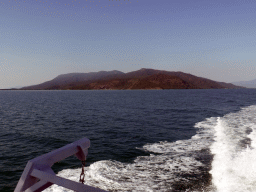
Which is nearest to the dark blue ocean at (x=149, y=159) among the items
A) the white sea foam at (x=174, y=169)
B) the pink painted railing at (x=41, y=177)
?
the white sea foam at (x=174, y=169)

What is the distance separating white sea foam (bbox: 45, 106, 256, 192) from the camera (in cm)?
1001

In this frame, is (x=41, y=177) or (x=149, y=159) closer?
(x=41, y=177)

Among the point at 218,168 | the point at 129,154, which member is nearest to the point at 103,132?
the point at 129,154

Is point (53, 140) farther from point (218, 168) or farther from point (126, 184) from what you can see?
point (218, 168)

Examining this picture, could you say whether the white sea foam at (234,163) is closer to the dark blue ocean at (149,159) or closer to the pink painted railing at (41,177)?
the dark blue ocean at (149,159)

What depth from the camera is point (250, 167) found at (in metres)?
11.4

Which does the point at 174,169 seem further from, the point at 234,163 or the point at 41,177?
the point at 41,177

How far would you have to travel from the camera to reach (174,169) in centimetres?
1236

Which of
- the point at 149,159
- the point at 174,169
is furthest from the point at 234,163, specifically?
the point at 149,159

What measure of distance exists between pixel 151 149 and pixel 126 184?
7.00 meters

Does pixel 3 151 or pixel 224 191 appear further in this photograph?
pixel 3 151

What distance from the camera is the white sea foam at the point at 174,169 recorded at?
10008 millimetres

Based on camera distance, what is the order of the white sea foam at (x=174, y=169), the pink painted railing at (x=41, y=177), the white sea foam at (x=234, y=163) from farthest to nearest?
1. the white sea foam at (x=174, y=169)
2. the white sea foam at (x=234, y=163)
3. the pink painted railing at (x=41, y=177)

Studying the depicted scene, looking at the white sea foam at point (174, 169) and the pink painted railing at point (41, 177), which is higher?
the pink painted railing at point (41, 177)
